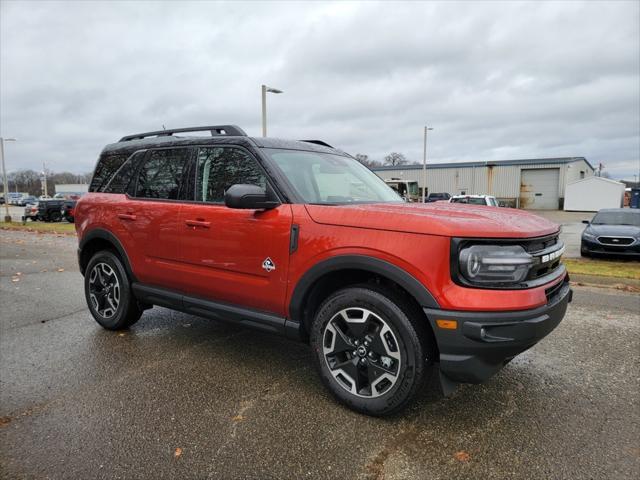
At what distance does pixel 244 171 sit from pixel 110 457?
2.14m

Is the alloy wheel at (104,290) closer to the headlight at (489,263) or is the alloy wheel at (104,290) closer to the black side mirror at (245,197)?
the black side mirror at (245,197)

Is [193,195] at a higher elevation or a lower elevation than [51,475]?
higher

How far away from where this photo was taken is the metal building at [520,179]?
4597cm

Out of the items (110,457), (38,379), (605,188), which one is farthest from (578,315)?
(605,188)

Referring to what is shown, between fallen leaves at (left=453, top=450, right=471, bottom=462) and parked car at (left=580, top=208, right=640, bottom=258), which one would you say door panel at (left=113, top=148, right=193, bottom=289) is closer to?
fallen leaves at (left=453, top=450, right=471, bottom=462)

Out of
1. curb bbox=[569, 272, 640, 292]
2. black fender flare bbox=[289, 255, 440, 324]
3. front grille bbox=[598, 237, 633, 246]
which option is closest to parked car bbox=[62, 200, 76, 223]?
front grille bbox=[598, 237, 633, 246]

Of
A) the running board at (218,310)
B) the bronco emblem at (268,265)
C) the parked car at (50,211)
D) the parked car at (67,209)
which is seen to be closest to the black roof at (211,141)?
the bronco emblem at (268,265)

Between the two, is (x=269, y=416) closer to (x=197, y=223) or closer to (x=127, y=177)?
(x=197, y=223)

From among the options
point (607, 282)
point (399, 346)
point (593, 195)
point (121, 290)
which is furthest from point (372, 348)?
point (593, 195)

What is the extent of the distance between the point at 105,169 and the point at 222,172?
1.86 m

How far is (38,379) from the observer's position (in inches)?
139

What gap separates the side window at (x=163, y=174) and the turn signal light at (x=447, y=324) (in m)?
2.49

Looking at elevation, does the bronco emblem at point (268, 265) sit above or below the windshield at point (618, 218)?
above

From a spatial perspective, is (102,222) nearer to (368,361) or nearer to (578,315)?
(368,361)
